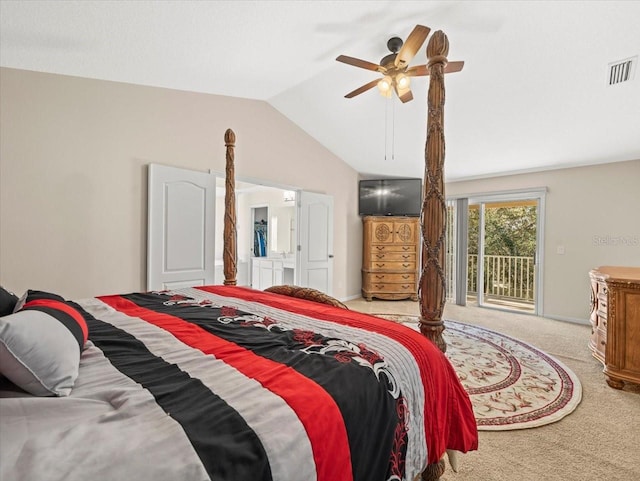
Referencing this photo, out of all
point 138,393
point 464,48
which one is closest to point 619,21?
point 464,48

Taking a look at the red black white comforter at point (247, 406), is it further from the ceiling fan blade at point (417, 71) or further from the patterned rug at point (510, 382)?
the ceiling fan blade at point (417, 71)

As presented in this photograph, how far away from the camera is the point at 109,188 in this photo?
10.6ft

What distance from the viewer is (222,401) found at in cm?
83

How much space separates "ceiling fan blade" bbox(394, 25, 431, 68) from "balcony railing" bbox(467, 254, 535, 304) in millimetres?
4211

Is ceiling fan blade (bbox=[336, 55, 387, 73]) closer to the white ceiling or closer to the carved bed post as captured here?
the white ceiling

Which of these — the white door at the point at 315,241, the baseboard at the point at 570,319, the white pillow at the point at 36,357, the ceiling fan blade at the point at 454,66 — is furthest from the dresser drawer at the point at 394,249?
the white pillow at the point at 36,357

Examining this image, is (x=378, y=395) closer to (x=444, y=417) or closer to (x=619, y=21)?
(x=444, y=417)

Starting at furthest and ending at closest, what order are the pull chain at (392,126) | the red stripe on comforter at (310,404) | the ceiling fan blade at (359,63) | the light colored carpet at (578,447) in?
the pull chain at (392,126) → the ceiling fan blade at (359,63) → the light colored carpet at (578,447) → the red stripe on comforter at (310,404)

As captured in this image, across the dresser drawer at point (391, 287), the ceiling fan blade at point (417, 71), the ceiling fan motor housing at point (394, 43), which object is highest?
the ceiling fan motor housing at point (394, 43)

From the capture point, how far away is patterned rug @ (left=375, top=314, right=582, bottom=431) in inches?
87.7

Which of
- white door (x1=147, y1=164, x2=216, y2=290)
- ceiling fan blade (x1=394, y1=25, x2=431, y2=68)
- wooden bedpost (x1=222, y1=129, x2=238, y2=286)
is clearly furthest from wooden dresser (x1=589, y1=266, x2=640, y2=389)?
white door (x1=147, y1=164, x2=216, y2=290)

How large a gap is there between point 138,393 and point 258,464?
37cm

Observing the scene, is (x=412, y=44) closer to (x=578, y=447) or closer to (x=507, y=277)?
(x=578, y=447)

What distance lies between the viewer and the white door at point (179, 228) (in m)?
3.46
